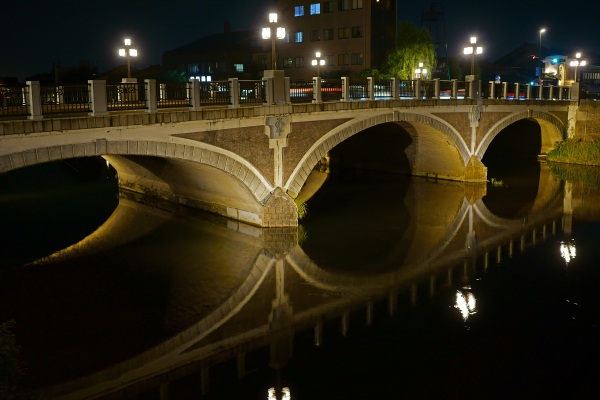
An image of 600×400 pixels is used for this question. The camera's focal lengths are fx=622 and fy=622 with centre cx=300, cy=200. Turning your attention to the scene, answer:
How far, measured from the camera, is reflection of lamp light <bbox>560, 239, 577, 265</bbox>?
21.9m

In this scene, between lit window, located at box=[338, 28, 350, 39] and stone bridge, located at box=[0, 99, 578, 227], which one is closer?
stone bridge, located at box=[0, 99, 578, 227]

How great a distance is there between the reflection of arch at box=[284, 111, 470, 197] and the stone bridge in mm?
43

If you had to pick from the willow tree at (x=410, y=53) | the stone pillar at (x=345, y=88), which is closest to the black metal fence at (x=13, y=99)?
the stone pillar at (x=345, y=88)

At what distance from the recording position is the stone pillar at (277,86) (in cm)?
Result: 2330

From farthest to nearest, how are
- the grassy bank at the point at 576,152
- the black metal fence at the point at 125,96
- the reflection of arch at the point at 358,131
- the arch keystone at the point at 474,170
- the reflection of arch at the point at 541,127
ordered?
the grassy bank at the point at 576,152 < the reflection of arch at the point at 541,127 < the arch keystone at the point at 474,170 < the reflection of arch at the point at 358,131 < the black metal fence at the point at 125,96

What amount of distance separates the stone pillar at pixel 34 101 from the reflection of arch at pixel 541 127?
974 inches

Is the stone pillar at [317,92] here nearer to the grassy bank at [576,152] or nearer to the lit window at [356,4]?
the grassy bank at [576,152]

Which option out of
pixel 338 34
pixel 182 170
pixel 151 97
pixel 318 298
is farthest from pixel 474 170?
pixel 338 34

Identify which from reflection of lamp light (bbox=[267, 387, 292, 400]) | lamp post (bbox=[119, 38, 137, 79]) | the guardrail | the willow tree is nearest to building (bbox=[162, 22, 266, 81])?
the willow tree

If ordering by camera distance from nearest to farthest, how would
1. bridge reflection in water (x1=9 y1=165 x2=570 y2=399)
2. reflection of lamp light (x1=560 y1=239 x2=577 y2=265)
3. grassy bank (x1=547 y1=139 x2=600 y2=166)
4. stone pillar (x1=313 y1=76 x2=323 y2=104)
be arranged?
bridge reflection in water (x1=9 y1=165 x2=570 y2=399), reflection of lamp light (x1=560 y1=239 x2=577 y2=265), stone pillar (x1=313 y1=76 x2=323 y2=104), grassy bank (x1=547 y1=139 x2=600 y2=166)

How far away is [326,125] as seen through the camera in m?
25.8

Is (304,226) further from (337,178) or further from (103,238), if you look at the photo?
(337,178)

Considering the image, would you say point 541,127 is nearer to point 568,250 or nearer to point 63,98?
point 568,250

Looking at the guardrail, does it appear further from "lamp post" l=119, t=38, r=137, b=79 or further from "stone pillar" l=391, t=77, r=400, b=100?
"lamp post" l=119, t=38, r=137, b=79
